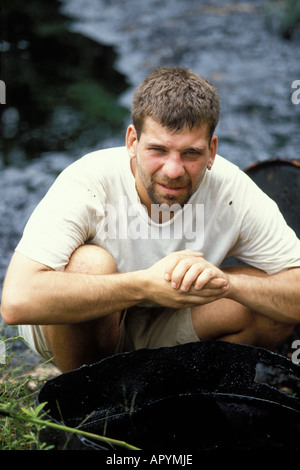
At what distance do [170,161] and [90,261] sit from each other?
0.44 meters

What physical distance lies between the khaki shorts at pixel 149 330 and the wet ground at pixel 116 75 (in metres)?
1.50

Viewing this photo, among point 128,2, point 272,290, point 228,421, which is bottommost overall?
point 228,421

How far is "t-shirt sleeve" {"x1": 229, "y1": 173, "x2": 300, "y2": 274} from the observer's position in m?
2.43

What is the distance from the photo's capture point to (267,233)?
244cm

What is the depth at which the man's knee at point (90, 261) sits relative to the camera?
2256mm

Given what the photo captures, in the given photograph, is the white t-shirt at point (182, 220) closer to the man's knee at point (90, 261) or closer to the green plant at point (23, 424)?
the man's knee at point (90, 261)

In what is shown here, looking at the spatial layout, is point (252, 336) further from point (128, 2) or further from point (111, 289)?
point (128, 2)

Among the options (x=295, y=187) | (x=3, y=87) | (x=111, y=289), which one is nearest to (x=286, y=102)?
(x=3, y=87)

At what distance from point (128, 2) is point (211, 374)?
8319mm

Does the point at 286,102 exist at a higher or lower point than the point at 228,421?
higher

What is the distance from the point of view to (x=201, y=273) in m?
2.15
